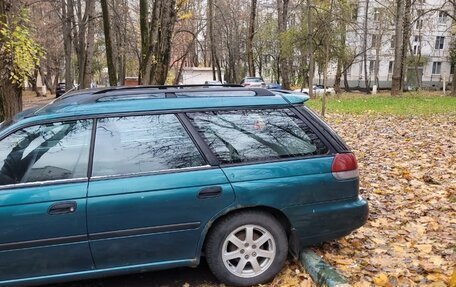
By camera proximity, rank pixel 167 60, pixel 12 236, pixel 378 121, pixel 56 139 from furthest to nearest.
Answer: pixel 378 121 < pixel 167 60 < pixel 56 139 < pixel 12 236

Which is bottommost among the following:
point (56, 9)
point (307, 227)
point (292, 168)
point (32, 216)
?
point (307, 227)

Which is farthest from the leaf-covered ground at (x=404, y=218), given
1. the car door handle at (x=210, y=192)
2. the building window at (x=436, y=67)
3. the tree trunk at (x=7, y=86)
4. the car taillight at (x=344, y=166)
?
the building window at (x=436, y=67)

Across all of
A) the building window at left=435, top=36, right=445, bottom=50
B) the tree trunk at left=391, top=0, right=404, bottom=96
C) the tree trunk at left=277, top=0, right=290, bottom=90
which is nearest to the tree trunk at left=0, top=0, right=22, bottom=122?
the tree trunk at left=391, top=0, right=404, bottom=96

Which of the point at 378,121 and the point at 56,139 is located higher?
the point at 56,139

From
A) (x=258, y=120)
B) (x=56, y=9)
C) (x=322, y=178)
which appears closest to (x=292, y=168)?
(x=322, y=178)

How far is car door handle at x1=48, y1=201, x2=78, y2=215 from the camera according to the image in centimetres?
319

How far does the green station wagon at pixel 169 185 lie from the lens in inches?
127

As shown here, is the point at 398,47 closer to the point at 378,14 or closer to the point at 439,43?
the point at 378,14

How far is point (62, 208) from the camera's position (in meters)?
3.20

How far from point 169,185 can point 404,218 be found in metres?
3.03

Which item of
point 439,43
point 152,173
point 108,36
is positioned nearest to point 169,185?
point 152,173

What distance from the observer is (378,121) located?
13.2 meters

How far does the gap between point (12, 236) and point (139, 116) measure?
1.33 meters

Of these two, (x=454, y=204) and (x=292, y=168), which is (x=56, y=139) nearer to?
(x=292, y=168)
